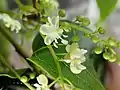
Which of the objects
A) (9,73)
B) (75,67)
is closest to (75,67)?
(75,67)

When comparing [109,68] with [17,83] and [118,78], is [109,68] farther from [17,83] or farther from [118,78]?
[17,83]

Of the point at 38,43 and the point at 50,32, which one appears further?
the point at 38,43

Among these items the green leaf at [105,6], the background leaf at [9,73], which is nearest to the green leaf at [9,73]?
the background leaf at [9,73]

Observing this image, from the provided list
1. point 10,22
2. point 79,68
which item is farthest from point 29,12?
point 79,68

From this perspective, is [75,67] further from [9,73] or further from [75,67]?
[9,73]

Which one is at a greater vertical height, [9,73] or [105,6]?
[105,6]

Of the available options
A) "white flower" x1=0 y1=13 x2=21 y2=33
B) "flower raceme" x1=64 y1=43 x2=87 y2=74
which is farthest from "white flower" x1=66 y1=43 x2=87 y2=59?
"white flower" x1=0 y1=13 x2=21 y2=33

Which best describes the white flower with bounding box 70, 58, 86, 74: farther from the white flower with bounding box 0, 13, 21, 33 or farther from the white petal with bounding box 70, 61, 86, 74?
the white flower with bounding box 0, 13, 21, 33

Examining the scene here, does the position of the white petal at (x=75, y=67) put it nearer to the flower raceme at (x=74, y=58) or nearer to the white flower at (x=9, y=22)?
the flower raceme at (x=74, y=58)
